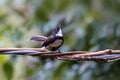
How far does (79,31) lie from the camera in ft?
4.58

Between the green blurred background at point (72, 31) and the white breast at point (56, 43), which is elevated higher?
the white breast at point (56, 43)

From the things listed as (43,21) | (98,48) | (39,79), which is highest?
(43,21)

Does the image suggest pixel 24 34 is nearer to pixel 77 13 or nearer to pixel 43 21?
pixel 43 21

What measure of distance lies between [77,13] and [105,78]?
28 centimetres

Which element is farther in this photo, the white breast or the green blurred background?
the green blurred background

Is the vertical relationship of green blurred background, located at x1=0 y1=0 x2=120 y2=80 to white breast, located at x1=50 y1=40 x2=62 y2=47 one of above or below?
below

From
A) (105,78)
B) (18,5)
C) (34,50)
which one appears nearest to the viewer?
(34,50)

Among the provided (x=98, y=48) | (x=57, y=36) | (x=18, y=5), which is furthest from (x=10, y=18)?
(x=57, y=36)

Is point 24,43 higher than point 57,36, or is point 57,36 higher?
point 57,36

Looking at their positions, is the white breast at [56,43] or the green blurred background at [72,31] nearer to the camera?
the white breast at [56,43]

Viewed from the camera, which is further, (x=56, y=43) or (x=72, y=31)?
(x=72, y=31)

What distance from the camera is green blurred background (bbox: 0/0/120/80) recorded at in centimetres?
138

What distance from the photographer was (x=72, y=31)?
4.72ft

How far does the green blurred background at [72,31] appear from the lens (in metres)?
1.38
